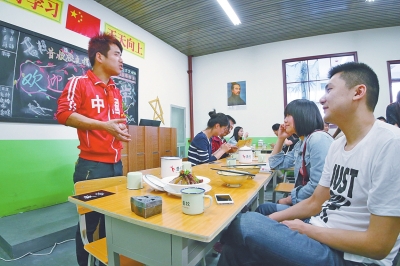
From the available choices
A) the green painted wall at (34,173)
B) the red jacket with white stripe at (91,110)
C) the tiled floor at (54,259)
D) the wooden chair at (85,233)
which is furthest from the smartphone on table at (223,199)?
the green painted wall at (34,173)

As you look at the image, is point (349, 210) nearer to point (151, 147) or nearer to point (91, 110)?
point (91, 110)

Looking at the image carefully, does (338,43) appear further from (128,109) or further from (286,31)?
(128,109)

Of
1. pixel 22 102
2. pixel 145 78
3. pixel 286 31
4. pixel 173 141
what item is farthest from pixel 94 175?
pixel 286 31

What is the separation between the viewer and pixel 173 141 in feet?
15.8

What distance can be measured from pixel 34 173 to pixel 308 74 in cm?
596

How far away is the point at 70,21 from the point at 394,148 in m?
4.09

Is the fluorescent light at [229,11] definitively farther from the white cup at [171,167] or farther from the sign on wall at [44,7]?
the white cup at [171,167]

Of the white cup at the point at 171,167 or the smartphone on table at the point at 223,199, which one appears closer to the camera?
the smartphone on table at the point at 223,199

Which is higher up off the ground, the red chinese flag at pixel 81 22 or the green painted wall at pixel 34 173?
the red chinese flag at pixel 81 22

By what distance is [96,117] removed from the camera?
1.51m

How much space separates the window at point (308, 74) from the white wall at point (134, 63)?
9.44ft

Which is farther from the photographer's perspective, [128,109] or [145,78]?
[145,78]

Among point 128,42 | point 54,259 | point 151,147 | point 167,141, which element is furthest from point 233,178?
point 128,42

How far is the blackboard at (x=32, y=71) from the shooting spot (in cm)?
256
